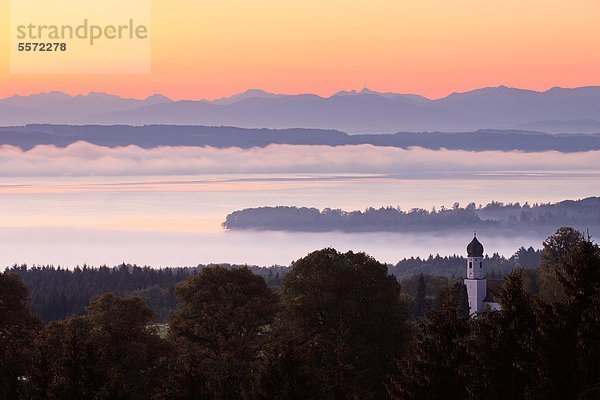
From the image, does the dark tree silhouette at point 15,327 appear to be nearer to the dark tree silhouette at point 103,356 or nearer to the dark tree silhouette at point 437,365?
the dark tree silhouette at point 103,356

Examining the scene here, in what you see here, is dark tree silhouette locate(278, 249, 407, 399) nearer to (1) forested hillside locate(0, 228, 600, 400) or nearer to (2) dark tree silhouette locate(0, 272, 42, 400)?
(1) forested hillside locate(0, 228, 600, 400)

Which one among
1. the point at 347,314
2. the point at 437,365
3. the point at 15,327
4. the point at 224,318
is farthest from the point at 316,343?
the point at 437,365

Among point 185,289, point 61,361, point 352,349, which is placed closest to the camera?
point 61,361

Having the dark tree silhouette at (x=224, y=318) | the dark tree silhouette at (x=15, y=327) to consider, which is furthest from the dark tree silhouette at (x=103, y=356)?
the dark tree silhouette at (x=224, y=318)

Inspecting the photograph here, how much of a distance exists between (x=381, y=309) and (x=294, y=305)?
507 cm

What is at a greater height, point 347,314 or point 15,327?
point 347,314

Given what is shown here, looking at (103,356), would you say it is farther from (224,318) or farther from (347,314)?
(347,314)

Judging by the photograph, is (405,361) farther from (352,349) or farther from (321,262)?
(321,262)

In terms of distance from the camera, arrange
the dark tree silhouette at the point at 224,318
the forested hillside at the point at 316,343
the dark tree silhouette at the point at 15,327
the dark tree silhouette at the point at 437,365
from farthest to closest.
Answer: the dark tree silhouette at the point at 224,318, the dark tree silhouette at the point at 15,327, the dark tree silhouette at the point at 437,365, the forested hillside at the point at 316,343

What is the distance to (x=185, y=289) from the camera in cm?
7625

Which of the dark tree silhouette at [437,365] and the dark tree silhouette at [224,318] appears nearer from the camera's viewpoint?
the dark tree silhouette at [437,365]

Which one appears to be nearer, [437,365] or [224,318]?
[437,365]

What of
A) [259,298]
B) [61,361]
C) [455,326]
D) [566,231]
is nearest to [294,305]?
[259,298]

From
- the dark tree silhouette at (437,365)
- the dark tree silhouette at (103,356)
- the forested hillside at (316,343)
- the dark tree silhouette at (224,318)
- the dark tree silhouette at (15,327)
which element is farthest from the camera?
the dark tree silhouette at (224,318)
